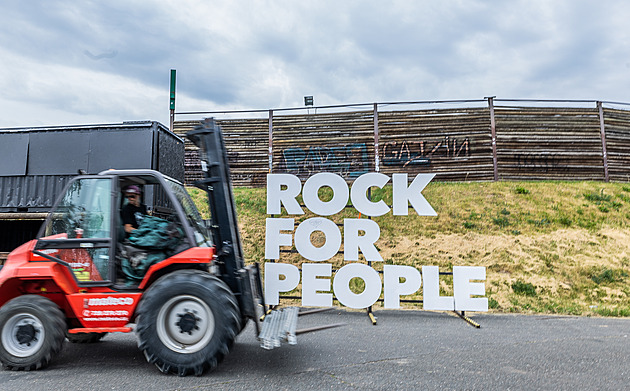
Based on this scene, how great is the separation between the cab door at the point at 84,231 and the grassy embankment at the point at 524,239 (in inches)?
247

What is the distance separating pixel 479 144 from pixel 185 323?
12488mm

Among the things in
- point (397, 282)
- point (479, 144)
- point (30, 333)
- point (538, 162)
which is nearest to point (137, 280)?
point (30, 333)

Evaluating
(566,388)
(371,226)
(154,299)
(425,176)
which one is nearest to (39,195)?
(154,299)

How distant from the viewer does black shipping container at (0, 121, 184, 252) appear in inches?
324

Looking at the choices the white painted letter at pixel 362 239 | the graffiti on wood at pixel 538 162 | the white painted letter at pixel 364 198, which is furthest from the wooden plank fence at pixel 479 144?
the white painted letter at pixel 362 239

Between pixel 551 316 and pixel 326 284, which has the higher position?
pixel 326 284

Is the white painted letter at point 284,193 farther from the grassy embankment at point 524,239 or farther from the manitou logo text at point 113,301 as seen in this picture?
the manitou logo text at point 113,301

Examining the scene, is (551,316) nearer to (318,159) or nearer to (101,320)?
(101,320)

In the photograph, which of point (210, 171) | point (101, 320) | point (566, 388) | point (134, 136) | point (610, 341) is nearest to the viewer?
point (566, 388)

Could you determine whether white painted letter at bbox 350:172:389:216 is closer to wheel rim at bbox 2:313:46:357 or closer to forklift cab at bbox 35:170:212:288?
forklift cab at bbox 35:170:212:288

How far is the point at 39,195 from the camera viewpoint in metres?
8.49

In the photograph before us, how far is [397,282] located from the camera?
747 centimetres

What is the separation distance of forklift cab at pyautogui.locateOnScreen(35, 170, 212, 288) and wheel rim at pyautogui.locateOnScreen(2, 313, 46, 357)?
2.01 ft

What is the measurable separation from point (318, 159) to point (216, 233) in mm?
10068
